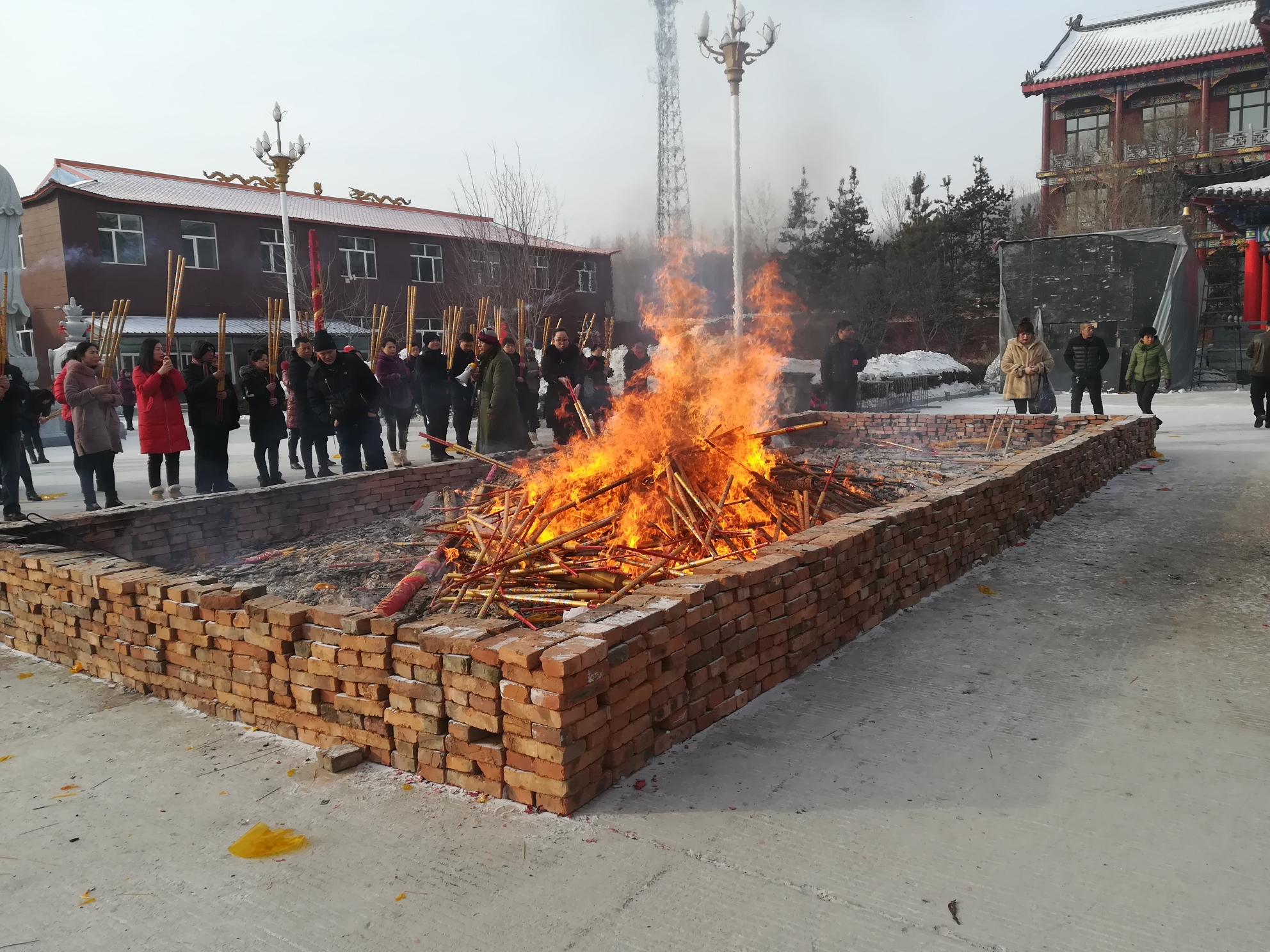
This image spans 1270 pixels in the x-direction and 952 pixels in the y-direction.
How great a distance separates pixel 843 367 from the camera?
13891 millimetres

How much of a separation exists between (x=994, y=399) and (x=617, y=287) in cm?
2235

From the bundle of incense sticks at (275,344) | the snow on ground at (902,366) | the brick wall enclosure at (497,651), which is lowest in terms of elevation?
the brick wall enclosure at (497,651)

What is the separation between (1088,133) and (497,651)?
4407 cm

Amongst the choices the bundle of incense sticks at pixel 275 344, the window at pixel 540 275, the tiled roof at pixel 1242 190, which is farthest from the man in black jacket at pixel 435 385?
the window at pixel 540 275

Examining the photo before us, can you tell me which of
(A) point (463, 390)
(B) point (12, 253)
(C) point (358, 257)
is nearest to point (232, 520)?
(A) point (463, 390)

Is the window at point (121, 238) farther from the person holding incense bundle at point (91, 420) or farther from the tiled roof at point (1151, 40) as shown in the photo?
the tiled roof at point (1151, 40)

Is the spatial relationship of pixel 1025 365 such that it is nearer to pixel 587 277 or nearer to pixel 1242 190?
pixel 1242 190

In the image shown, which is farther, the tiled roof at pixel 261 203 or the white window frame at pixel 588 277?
the white window frame at pixel 588 277

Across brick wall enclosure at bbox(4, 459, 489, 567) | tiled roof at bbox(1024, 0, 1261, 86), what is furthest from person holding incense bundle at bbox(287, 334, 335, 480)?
tiled roof at bbox(1024, 0, 1261, 86)

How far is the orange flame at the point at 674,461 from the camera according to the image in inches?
226

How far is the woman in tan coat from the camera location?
12188mm

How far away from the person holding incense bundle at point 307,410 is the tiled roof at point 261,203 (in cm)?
1872

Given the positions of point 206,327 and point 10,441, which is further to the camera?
point 206,327

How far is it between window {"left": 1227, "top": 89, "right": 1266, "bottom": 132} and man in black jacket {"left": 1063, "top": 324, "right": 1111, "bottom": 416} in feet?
101
